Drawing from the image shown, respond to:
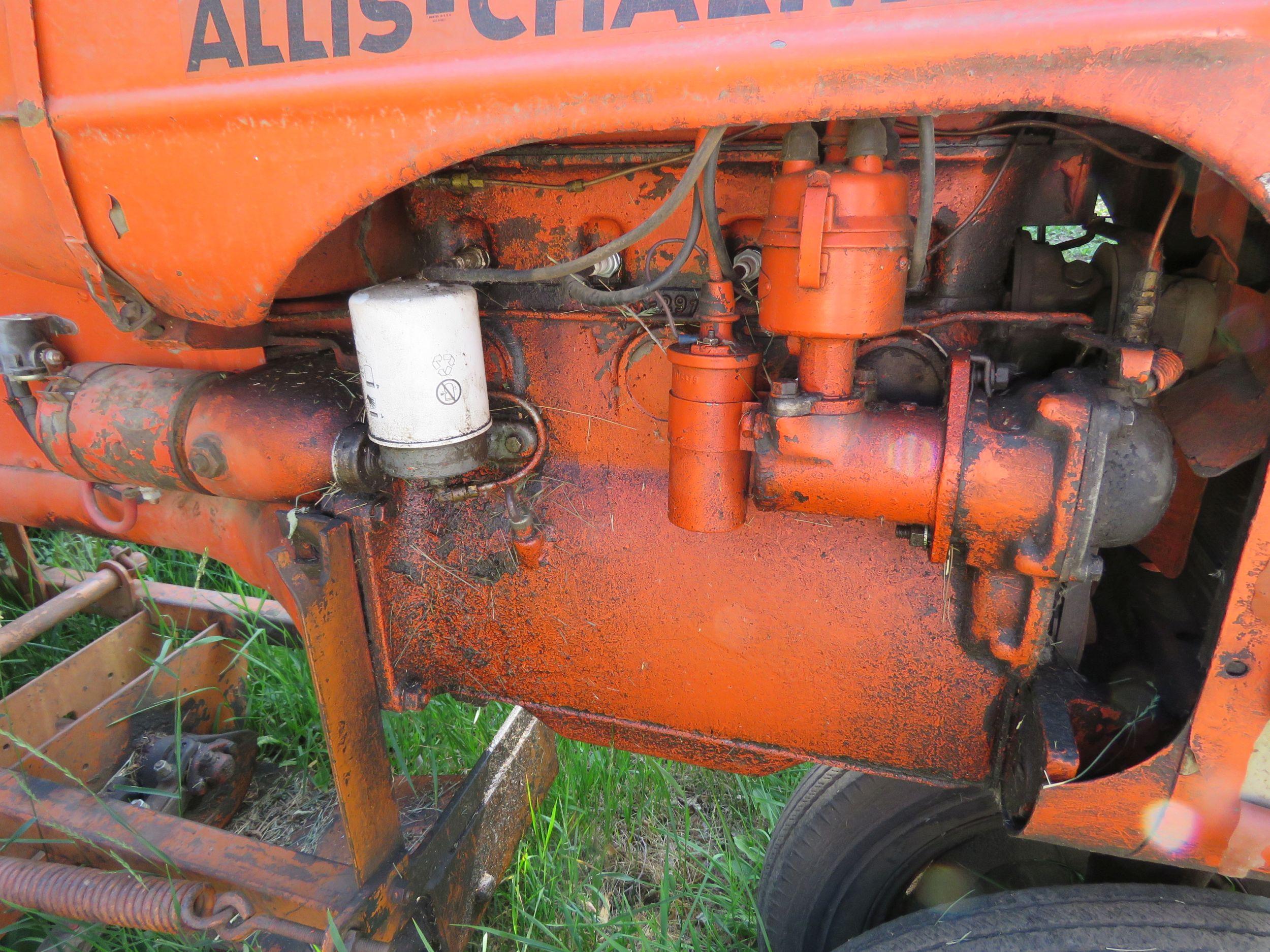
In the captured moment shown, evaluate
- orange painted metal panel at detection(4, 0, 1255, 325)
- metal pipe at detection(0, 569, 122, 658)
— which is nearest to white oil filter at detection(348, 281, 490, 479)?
orange painted metal panel at detection(4, 0, 1255, 325)

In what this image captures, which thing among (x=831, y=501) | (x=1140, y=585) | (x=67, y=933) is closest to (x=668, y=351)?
(x=831, y=501)

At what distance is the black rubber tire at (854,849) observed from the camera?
1.47 meters

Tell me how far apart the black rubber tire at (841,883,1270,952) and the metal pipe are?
2043 mm

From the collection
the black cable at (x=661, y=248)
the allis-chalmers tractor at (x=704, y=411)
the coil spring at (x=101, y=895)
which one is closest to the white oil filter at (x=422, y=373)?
the allis-chalmers tractor at (x=704, y=411)

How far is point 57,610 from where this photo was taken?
6.85 feet

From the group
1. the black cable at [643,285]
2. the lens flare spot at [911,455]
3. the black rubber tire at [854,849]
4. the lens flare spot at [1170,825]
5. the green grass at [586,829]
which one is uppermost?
the black cable at [643,285]

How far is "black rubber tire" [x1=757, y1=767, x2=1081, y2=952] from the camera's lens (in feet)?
4.81

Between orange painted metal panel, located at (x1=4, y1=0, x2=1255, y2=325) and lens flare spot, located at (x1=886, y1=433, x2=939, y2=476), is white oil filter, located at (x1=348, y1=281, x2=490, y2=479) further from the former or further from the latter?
lens flare spot, located at (x1=886, y1=433, x2=939, y2=476)

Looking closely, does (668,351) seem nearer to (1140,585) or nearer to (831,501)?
(831,501)

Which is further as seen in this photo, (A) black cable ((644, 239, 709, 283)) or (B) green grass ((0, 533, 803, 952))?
(B) green grass ((0, 533, 803, 952))

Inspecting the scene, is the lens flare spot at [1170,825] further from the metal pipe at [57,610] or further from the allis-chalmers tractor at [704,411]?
the metal pipe at [57,610]

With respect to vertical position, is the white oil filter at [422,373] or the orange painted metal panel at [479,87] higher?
the orange painted metal panel at [479,87]

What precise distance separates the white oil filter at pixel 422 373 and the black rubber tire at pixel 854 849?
0.96 metres

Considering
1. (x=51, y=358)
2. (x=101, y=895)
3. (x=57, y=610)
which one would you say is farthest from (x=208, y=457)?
(x=57, y=610)
